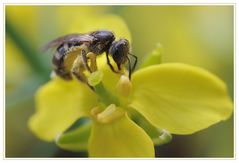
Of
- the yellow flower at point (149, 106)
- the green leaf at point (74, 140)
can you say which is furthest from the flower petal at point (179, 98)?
the green leaf at point (74, 140)

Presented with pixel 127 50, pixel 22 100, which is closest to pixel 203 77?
pixel 127 50

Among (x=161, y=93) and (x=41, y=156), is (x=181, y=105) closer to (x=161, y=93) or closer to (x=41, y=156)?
(x=161, y=93)

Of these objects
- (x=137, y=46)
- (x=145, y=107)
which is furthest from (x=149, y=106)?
(x=137, y=46)

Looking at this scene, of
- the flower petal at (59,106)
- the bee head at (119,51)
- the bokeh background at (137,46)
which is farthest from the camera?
the bokeh background at (137,46)

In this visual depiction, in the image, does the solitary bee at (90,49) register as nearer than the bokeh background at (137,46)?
Yes

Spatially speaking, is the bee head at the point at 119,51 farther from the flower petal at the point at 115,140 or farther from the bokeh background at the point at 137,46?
the bokeh background at the point at 137,46

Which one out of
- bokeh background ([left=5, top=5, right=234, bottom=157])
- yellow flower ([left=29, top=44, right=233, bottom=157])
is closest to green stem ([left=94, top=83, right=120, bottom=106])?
yellow flower ([left=29, top=44, right=233, bottom=157])

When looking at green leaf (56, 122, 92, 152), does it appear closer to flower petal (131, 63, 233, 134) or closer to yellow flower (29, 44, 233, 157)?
yellow flower (29, 44, 233, 157)
